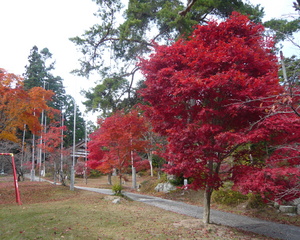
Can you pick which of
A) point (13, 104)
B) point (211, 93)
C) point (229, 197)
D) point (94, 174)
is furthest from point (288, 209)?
point (94, 174)

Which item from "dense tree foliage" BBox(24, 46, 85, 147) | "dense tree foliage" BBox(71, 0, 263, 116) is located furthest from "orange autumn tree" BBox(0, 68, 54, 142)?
"dense tree foliage" BBox(24, 46, 85, 147)

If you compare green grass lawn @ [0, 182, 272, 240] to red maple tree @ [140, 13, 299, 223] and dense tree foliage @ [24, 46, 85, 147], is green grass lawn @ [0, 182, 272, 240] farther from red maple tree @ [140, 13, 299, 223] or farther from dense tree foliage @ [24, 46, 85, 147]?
dense tree foliage @ [24, 46, 85, 147]

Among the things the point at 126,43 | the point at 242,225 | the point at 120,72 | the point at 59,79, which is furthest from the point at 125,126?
the point at 59,79

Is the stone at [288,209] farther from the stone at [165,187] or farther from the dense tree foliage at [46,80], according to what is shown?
the dense tree foliage at [46,80]

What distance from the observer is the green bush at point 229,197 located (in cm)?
1167

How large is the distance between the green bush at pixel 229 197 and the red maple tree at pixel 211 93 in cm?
505

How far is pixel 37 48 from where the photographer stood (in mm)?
42000

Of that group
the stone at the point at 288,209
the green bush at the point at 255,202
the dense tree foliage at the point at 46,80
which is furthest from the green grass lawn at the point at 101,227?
the dense tree foliage at the point at 46,80

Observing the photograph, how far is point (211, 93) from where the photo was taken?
21.7ft

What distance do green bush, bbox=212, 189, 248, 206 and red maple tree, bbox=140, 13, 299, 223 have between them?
505 centimetres

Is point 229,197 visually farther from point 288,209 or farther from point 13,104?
point 13,104

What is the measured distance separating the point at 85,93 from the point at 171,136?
13.0 metres

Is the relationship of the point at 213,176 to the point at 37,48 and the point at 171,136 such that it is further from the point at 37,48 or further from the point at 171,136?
the point at 37,48

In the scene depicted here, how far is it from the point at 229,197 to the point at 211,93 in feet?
24.6
